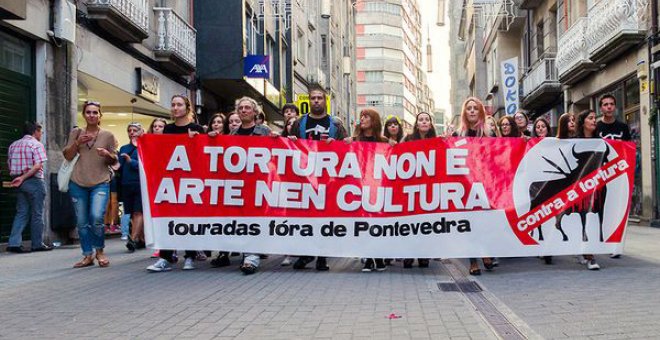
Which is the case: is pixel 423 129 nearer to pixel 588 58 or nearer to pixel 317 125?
pixel 317 125

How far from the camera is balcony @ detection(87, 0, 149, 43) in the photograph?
12.8 meters

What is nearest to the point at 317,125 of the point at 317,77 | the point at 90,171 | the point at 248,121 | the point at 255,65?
the point at 248,121

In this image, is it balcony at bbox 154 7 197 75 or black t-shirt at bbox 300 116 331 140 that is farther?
balcony at bbox 154 7 197 75

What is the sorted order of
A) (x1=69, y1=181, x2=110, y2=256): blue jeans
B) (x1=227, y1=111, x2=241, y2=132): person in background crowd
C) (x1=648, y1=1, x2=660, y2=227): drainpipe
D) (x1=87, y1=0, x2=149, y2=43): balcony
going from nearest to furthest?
(x1=69, y1=181, x2=110, y2=256): blue jeans < (x1=227, y1=111, x2=241, y2=132): person in background crowd < (x1=87, y1=0, x2=149, y2=43): balcony < (x1=648, y1=1, x2=660, y2=227): drainpipe

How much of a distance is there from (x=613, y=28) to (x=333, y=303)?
13.1 m

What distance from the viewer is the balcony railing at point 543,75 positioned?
22828mm

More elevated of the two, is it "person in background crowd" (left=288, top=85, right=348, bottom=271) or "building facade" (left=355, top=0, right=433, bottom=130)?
"building facade" (left=355, top=0, right=433, bottom=130)

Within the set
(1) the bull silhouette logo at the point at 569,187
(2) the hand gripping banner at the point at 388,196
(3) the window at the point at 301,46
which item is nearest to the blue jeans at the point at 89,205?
(2) the hand gripping banner at the point at 388,196

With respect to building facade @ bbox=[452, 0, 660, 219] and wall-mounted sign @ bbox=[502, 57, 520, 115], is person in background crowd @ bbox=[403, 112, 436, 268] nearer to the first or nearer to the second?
building facade @ bbox=[452, 0, 660, 219]

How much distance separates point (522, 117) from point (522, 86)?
19172mm

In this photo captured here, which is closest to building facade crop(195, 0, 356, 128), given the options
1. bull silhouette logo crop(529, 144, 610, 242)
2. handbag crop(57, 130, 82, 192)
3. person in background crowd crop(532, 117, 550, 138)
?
person in background crowd crop(532, 117, 550, 138)

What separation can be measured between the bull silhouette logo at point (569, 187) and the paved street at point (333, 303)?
402 mm

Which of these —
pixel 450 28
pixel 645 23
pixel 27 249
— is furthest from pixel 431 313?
pixel 450 28

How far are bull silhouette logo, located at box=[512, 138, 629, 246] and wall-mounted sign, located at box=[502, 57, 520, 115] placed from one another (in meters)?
19.1
